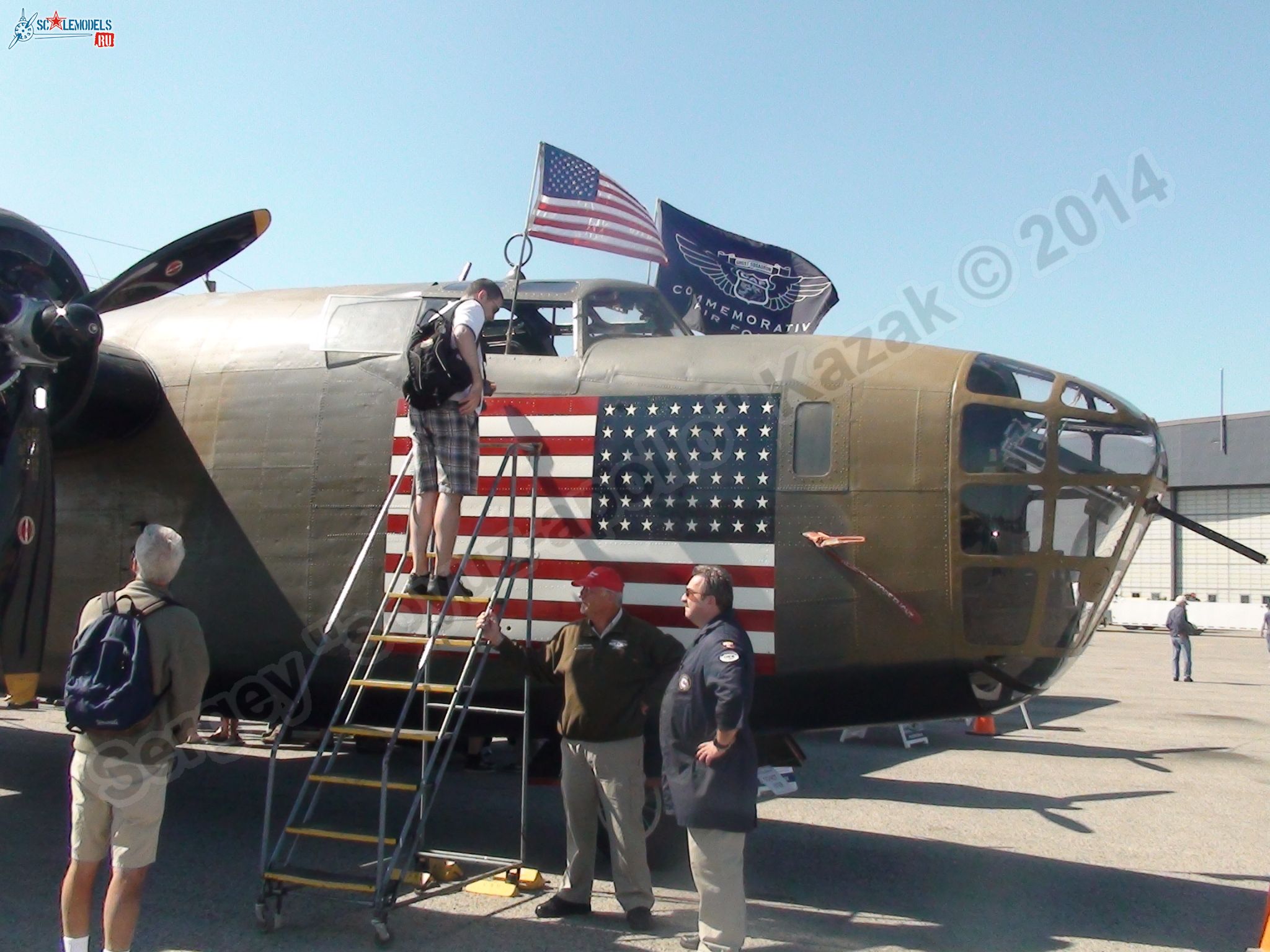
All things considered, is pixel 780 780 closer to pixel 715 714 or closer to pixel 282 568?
pixel 715 714

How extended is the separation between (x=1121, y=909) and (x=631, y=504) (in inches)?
161

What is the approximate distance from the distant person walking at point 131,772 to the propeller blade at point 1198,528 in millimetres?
5542

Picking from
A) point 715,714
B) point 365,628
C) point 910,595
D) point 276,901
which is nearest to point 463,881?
point 276,901

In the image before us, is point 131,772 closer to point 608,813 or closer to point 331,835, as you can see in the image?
point 331,835

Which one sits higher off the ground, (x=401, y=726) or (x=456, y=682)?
(x=456, y=682)

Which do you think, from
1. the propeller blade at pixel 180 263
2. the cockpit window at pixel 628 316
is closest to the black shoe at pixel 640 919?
the cockpit window at pixel 628 316

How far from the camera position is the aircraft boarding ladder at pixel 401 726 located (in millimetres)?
6082

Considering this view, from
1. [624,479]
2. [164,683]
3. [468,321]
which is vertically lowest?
[164,683]

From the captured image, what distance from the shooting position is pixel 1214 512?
48.9 m

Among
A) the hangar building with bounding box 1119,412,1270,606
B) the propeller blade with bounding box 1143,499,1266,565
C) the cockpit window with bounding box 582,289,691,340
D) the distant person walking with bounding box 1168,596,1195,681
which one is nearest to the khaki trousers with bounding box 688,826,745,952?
the propeller blade with bounding box 1143,499,1266,565

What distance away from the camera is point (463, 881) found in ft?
22.2

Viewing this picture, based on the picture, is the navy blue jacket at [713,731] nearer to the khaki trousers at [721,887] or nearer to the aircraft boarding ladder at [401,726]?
the khaki trousers at [721,887]

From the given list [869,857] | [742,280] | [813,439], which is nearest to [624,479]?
[813,439]

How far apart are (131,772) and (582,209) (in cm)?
644
